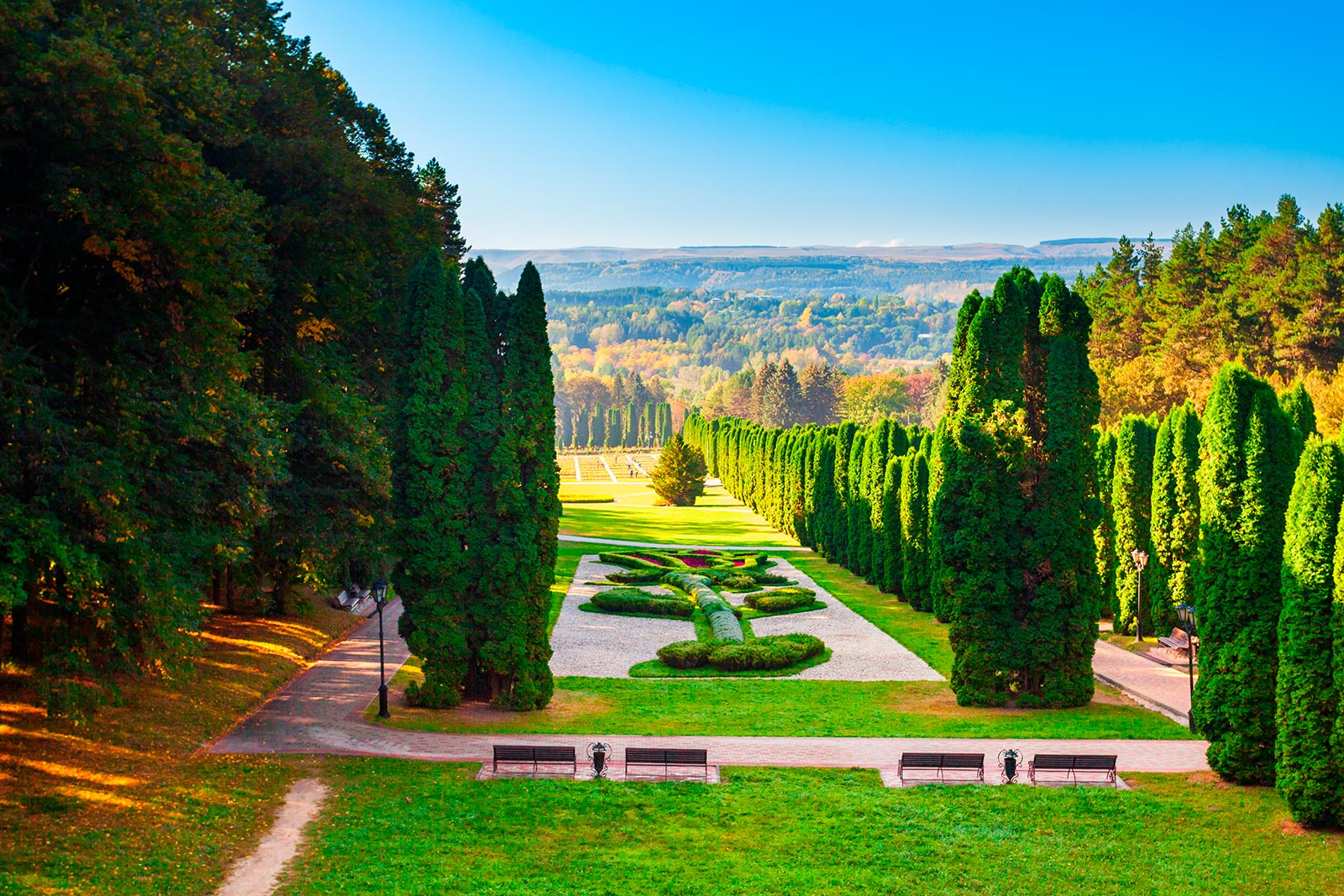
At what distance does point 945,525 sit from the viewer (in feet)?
79.0

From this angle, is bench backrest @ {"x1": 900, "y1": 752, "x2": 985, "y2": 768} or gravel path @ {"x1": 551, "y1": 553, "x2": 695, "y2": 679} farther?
gravel path @ {"x1": 551, "y1": 553, "x2": 695, "y2": 679}

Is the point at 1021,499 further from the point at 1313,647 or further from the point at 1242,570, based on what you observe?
the point at 1313,647

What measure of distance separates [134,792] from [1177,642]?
25479mm

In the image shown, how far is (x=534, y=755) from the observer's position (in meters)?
18.0

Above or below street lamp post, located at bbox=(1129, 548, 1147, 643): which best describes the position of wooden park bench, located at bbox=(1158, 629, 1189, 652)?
below

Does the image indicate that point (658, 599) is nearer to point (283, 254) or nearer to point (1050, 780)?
point (283, 254)

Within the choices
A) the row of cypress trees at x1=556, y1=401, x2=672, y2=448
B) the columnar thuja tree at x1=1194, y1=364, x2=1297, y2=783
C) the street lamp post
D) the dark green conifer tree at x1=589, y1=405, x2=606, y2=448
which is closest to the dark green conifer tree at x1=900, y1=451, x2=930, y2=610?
the street lamp post

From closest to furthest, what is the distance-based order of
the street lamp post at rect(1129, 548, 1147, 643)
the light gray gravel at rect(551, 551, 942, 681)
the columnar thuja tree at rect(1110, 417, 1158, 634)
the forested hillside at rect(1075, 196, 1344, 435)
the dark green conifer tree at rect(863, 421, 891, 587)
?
the light gray gravel at rect(551, 551, 942, 681), the street lamp post at rect(1129, 548, 1147, 643), the columnar thuja tree at rect(1110, 417, 1158, 634), the dark green conifer tree at rect(863, 421, 891, 587), the forested hillside at rect(1075, 196, 1344, 435)

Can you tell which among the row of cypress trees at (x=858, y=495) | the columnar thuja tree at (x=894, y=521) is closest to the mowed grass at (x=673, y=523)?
the row of cypress trees at (x=858, y=495)

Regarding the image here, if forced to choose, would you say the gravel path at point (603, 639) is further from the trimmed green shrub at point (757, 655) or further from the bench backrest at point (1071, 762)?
the bench backrest at point (1071, 762)

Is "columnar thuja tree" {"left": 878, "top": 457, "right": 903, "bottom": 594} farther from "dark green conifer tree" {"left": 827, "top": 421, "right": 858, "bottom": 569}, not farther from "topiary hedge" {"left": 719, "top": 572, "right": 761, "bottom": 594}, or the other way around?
"dark green conifer tree" {"left": 827, "top": 421, "right": 858, "bottom": 569}

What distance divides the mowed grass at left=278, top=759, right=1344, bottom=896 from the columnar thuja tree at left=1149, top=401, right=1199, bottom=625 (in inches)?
539

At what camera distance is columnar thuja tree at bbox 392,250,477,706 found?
71.5 feet

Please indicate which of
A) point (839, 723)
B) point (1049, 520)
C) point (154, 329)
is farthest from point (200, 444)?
point (1049, 520)
